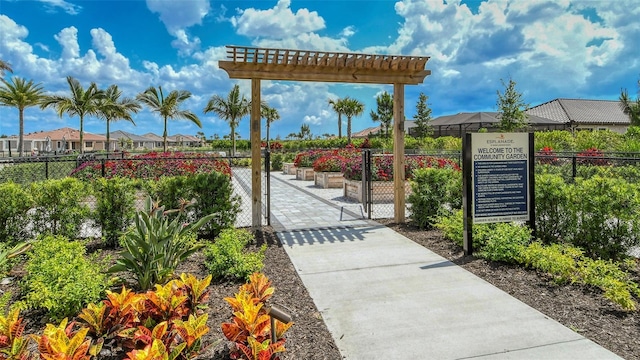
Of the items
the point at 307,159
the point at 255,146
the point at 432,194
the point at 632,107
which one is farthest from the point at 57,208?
the point at 632,107

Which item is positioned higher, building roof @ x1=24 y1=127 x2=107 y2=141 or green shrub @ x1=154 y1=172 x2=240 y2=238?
building roof @ x1=24 y1=127 x2=107 y2=141

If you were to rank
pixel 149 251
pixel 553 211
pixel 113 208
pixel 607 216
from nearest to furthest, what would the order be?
Result: pixel 149 251, pixel 607 216, pixel 553 211, pixel 113 208

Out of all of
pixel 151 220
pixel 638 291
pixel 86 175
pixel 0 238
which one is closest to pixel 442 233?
pixel 638 291

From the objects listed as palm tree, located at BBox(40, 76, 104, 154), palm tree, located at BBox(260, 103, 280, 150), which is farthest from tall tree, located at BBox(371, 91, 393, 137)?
palm tree, located at BBox(40, 76, 104, 154)

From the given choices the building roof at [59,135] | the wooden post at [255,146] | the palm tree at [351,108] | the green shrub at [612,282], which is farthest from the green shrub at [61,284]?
the building roof at [59,135]

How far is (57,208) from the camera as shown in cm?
482

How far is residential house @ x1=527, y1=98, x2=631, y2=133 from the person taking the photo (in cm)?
3450

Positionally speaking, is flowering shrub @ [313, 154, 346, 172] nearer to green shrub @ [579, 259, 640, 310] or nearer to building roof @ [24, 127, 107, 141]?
green shrub @ [579, 259, 640, 310]

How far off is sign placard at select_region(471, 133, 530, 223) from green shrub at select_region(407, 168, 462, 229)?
121cm

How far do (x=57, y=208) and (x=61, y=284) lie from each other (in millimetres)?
2303

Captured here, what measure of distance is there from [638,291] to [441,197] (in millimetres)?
3023

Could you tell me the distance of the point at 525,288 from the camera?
362cm

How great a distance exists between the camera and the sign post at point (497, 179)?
4.66 metres

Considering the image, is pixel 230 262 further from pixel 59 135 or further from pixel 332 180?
pixel 59 135
